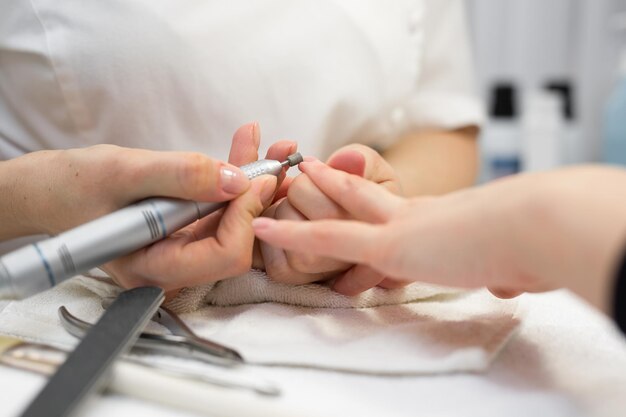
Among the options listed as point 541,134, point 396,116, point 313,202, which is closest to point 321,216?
point 313,202

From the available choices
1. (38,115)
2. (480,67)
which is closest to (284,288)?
(38,115)

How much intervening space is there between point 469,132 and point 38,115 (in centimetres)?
54

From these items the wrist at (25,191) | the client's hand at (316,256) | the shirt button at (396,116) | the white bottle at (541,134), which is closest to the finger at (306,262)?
the client's hand at (316,256)

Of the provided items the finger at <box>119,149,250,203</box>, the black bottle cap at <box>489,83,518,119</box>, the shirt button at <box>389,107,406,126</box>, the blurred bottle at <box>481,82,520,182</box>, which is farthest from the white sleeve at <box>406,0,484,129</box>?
the finger at <box>119,149,250,203</box>

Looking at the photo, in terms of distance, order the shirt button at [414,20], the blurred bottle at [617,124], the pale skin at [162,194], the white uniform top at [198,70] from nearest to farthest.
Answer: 1. the pale skin at [162,194]
2. the white uniform top at [198,70]
3. the shirt button at [414,20]
4. the blurred bottle at [617,124]

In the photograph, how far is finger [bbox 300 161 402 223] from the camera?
1.27 feet

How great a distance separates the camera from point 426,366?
330mm

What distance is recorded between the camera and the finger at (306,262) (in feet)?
1.37

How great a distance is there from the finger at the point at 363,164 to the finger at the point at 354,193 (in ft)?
0.06

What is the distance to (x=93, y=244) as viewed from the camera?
368 millimetres

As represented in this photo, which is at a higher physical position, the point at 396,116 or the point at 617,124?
the point at 396,116

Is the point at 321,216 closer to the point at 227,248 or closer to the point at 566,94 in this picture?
the point at 227,248

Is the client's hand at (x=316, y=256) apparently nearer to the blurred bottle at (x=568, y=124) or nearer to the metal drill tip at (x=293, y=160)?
the metal drill tip at (x=293, y=160)

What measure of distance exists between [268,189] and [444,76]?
53 cm
